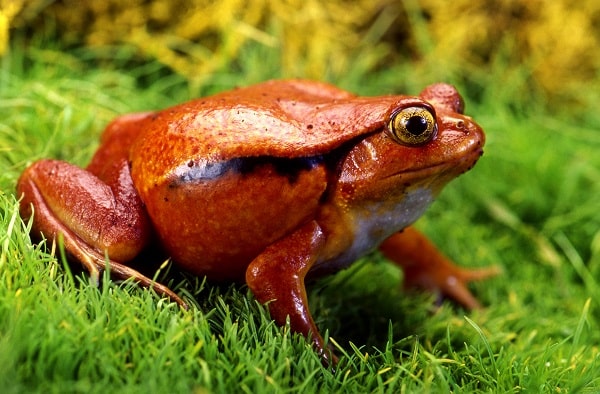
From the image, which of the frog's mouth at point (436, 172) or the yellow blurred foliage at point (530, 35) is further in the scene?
the yellow blurred foliage at point (530, 35)

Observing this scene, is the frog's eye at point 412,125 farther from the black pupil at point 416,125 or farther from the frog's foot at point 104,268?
the frog's foot at point 104,268

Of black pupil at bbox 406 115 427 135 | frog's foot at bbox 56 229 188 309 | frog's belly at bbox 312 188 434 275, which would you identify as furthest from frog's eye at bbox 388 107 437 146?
frog's foot at bbox 56 229 188 309

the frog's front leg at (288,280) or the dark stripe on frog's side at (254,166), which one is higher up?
the dark stripe on frog's side at (254,166)

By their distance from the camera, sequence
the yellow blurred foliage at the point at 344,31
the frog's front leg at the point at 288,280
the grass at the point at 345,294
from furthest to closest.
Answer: the yellow blurred foliage at the point at 344,31 → the frog's front leg at the point at 288,280 → the grass at the point at 345,294

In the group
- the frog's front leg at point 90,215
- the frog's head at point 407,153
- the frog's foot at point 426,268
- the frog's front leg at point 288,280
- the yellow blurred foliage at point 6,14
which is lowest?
the frog's foot at point 426,268

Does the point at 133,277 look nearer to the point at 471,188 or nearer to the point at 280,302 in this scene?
the point at 280,302

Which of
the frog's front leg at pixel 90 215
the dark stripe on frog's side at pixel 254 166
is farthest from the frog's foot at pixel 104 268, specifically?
the dark stripe on frog's side at pixel 254 166

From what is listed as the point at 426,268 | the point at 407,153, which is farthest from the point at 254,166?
the point at 426,268

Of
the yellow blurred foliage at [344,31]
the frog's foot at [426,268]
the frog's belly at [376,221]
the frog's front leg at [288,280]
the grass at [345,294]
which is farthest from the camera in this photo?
the yellow blurred foliage at [344,31]
